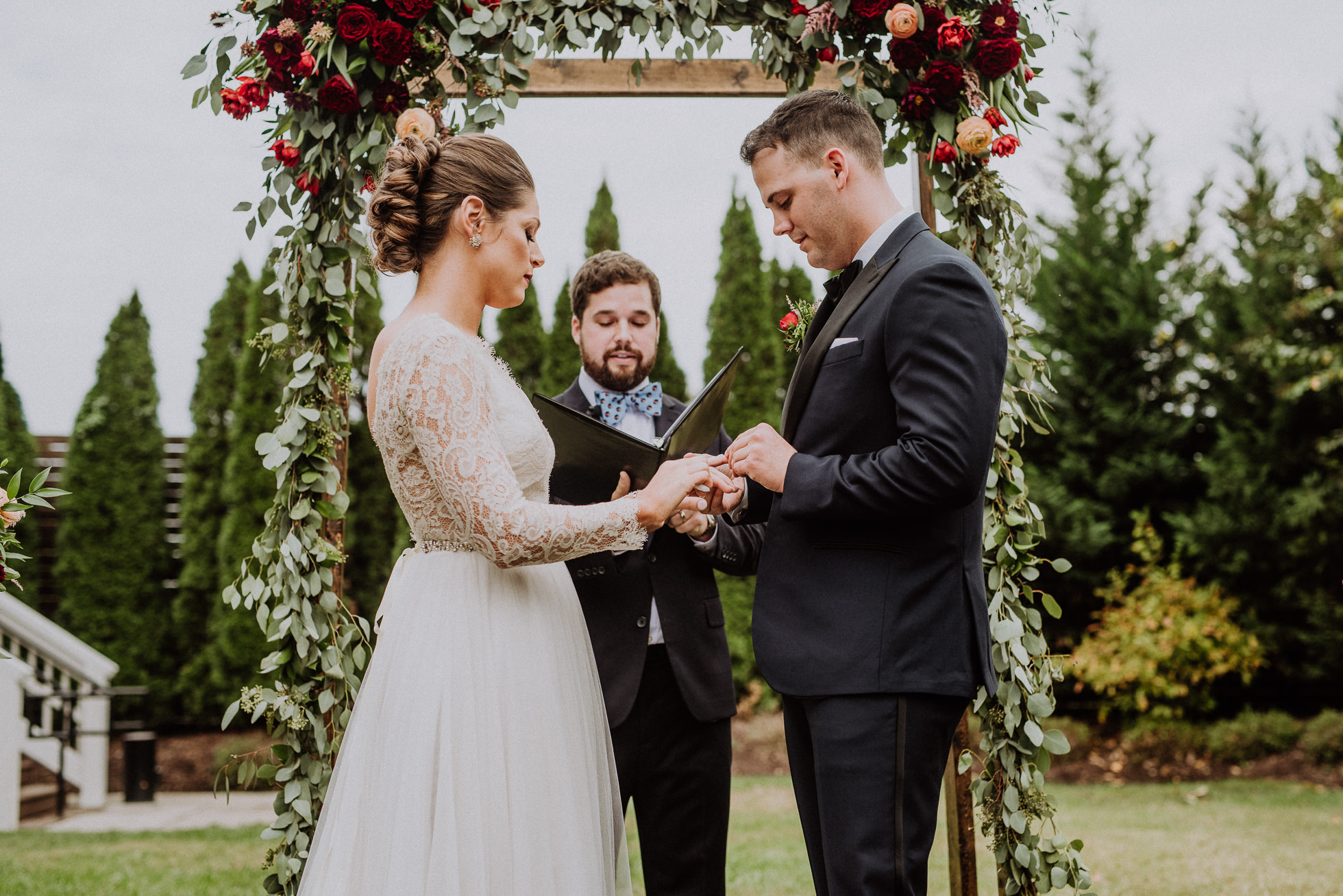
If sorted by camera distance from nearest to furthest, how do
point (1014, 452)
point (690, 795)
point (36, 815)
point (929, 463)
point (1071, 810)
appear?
1. point (929, 463)
2. point (690, 795)
3. point (1014, 452)
4. point (1071, 810)
5. point (36, 815)

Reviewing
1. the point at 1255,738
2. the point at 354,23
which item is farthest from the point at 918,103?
the point at 1255,738

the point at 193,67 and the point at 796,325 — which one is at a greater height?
the point at 193,67

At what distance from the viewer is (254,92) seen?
103 inches

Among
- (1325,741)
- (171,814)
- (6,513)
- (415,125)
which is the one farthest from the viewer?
(1325,741)

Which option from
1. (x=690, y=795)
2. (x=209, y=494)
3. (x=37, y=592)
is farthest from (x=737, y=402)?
(x=37, y=592)

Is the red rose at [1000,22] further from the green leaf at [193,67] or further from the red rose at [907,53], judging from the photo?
the green leaf at [193,67]

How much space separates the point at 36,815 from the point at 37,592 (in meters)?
2.23

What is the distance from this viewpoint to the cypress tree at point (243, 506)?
702cm

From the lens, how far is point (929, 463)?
1.64 metres

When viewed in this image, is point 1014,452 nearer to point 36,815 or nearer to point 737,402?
point 737,402

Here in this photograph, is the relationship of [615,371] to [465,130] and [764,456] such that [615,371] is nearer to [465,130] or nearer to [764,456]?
[465,130]

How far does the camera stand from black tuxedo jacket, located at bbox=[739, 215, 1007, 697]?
5.49ft

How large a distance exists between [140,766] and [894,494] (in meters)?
6.88

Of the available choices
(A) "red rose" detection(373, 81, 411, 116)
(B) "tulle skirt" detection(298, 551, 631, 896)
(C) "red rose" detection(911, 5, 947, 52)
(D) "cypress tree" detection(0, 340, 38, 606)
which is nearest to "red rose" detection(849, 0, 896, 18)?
(C) "red rose" detection(911, 5, 947, 52)
